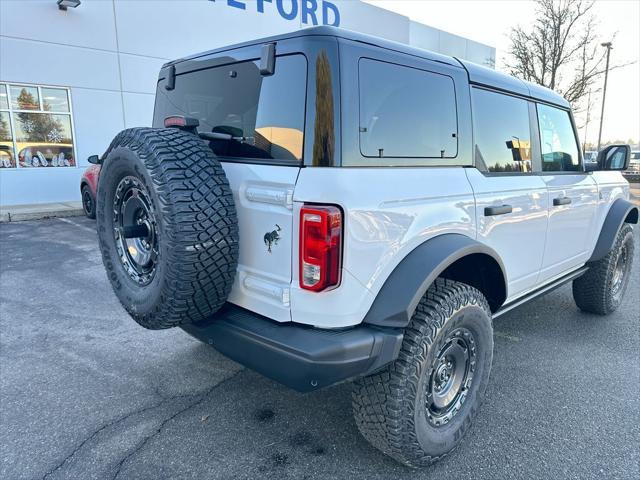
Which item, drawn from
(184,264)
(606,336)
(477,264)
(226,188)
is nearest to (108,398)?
(184,264)

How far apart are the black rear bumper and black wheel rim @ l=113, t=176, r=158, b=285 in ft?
1.79

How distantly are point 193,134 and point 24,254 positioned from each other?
5707 millimetres

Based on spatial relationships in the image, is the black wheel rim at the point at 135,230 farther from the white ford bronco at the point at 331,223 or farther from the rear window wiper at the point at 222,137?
the rear window wiper at the point at 222,137

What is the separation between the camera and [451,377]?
8.34 ft

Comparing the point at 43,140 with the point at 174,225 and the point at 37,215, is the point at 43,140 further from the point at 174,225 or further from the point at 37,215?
the point at 174,225

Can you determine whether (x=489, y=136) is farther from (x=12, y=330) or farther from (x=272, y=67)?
(x=12, y=330)

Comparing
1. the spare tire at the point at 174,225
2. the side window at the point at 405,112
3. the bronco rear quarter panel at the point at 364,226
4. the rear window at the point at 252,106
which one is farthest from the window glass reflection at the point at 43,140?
the bronco rear quarter panel at the point at 364,226

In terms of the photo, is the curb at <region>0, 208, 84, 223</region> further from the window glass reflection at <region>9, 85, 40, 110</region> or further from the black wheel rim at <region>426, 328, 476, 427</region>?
the black wheel rim at <region>426, 328, 476, 427</region>

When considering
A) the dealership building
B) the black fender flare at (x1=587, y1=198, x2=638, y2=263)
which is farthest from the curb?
the black fender flare at (x1=587, y1=198, x2=638, y2=263)

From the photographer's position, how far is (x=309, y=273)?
194 centimetres

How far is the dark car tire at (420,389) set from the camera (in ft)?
6.98

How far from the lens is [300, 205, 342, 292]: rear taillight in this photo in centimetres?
186

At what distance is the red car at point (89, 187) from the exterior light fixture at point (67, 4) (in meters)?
4.07

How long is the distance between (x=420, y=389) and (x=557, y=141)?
2519 mm
